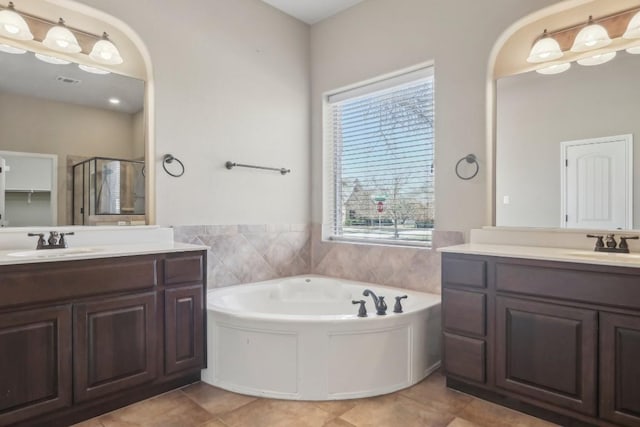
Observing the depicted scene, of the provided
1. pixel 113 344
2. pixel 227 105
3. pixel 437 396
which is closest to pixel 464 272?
pixel 437 396

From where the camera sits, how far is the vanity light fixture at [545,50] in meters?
2.47

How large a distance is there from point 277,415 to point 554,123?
2.48 meters

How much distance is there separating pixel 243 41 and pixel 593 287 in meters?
3.08

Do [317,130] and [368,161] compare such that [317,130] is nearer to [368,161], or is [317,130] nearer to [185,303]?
[368,161]

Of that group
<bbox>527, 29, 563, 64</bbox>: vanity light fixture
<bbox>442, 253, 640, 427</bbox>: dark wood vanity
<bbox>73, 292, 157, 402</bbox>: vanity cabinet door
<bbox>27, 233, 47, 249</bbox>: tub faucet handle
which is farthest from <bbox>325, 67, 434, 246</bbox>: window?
<bbox>27, 233, 47, 249</bbox>: tub faucet handle

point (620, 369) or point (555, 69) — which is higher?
point (555, 69)

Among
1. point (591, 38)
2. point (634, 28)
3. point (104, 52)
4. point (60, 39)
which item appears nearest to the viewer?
point (634, 28)

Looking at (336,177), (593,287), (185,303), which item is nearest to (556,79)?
(593,287)

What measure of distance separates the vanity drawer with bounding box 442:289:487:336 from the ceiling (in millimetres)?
2687

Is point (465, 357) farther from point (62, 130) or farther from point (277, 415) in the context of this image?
point (62, 130)

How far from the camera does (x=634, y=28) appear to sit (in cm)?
219

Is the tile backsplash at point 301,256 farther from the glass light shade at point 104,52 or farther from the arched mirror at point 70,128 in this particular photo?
the glass light shade at point 104,52

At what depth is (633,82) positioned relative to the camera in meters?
2.21

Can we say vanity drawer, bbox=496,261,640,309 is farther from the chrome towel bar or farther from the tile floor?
the chrome towel bar
